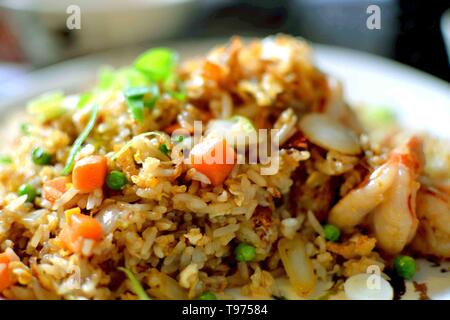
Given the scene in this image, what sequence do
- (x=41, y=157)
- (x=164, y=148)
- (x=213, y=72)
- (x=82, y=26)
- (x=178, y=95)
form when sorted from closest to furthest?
1. (x=164, y=148)
2. (x=41, y=157)
3. (x=178, y=95)
4. (x=213, y=72)
5. (x=82, y=26)

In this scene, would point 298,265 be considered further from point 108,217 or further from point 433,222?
point 108,217

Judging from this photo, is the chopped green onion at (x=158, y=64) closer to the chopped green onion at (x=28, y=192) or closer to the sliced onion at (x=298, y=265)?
the chopped green onion at (x=28, y=192)

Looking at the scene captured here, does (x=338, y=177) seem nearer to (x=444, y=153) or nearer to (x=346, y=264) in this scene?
(x=346, y=264)

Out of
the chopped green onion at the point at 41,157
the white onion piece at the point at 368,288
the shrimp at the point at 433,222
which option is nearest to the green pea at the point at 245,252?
the white onion piece at the point at 368,288

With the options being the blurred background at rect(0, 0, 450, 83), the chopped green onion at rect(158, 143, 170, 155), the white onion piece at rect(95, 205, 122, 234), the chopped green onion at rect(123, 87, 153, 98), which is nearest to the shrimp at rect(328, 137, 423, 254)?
the chopped green onion at rect(158, 143, 170, 155)

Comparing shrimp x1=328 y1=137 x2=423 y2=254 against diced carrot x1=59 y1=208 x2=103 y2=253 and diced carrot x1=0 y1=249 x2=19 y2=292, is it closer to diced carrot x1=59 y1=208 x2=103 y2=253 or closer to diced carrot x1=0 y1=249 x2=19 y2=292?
diced carrot x1=59 y1=208 x2=103 y2=253

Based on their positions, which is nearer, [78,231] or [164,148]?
[78,231]

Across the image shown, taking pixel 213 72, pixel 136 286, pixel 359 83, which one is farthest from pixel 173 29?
pixel 136 286
